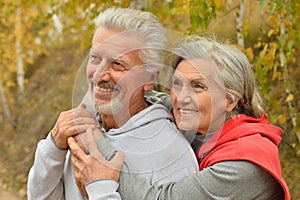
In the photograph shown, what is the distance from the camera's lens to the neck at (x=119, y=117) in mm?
Result: 1949

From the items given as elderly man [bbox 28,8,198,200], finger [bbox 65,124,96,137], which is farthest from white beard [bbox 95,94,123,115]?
finger [bbox 65,124,96,137]

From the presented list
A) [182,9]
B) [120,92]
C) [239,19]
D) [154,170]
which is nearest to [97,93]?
[120,92]

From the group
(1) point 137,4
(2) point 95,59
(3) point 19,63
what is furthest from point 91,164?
(3) point 19,63

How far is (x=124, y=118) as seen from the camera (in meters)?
1.96

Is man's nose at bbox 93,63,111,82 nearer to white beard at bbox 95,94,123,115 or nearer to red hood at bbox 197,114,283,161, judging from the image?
white beard at bbox 95,94,123,115

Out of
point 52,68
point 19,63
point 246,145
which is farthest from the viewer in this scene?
point 52,68

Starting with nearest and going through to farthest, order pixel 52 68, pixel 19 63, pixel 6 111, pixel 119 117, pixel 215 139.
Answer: pixel 215 139
pixel 119 117
pixel 6 111
pixel 19 63
pixel 52 68

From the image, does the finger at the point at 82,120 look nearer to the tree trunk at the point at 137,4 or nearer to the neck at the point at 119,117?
the neck at the point at 119,117

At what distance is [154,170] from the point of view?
1.80 meters

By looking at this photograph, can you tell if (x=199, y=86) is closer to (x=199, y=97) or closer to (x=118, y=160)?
(x=199, y=97)

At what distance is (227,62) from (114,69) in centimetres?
39

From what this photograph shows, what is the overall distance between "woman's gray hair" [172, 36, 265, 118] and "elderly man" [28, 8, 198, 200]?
10 centimetres

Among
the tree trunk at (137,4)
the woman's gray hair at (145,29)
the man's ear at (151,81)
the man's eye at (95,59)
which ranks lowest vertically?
the tree trunk at (137,4)

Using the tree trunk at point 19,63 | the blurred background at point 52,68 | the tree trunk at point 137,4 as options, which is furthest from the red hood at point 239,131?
the tree trunk at point 19,63
